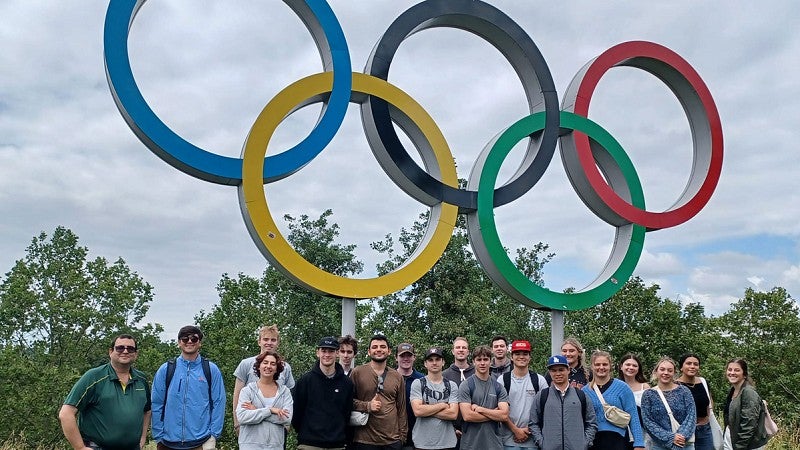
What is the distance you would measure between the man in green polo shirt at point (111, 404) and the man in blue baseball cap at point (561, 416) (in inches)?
135

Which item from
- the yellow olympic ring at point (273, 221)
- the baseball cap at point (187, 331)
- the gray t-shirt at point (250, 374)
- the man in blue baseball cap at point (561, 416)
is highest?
the yellow olympic ring at point (273, 221)

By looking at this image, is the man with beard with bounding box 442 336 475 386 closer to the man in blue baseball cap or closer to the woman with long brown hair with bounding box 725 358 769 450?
the man in blue baseball cap

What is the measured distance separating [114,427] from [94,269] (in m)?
26.4

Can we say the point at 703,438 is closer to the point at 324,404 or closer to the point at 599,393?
the point at 599,393

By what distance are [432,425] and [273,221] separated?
2999 mm

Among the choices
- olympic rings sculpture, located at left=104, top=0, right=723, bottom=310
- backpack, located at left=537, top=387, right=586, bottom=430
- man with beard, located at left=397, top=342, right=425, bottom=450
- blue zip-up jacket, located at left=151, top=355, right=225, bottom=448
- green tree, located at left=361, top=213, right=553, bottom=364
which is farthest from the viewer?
green tree, located at left=361, top=213, right=553, bottom=364

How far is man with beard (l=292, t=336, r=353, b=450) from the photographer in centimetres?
670

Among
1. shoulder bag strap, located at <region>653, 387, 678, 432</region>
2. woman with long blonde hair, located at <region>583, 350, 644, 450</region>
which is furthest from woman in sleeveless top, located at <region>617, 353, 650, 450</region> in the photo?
woman with long blonde hair, located at <region>583, 350, 644, 450</region>

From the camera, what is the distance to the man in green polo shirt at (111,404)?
595 cm

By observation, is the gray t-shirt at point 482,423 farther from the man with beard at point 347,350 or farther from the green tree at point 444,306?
the green tree at point 444,306

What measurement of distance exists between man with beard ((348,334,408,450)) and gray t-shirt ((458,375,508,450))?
56 centimetres

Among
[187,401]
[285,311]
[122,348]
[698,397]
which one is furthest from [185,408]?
[285,311]

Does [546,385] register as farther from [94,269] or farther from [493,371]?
[94,269]

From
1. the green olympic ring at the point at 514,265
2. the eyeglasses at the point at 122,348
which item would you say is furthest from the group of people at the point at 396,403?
the green olympic ring at the point at 514,265
